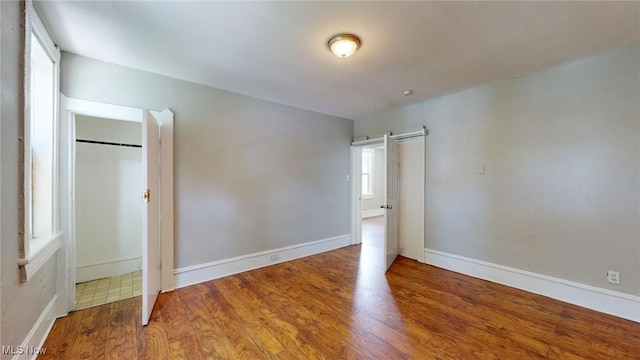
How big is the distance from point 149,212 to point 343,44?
7.37 ft

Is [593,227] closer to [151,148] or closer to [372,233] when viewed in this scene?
[372,233]

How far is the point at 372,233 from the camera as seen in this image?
18.7 feet

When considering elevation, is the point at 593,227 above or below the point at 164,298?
above

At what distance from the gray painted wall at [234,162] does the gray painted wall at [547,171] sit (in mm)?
1821

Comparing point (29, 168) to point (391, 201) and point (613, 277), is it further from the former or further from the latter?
point (613, 277)

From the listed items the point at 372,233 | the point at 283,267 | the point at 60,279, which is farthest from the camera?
the point at 372,233

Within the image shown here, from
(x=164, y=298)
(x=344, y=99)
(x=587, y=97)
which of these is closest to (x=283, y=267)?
(x=164, y=298)

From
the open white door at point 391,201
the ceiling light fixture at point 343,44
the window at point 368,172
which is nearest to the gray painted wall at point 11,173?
Answer: the ceiling light fixture at point 343,44

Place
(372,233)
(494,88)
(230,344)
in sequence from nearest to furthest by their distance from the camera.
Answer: (230,344) → (494,88) → (372,233)

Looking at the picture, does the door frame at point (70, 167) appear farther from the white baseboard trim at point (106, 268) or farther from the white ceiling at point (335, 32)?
the white baseboard trim at point (106, 268)

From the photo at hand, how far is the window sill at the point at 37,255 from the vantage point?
5.09ft

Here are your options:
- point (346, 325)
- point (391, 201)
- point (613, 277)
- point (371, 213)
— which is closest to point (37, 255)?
point (346, 325)

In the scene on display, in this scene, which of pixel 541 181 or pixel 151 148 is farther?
pixel 541 181

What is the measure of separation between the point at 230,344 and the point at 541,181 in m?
3.41
